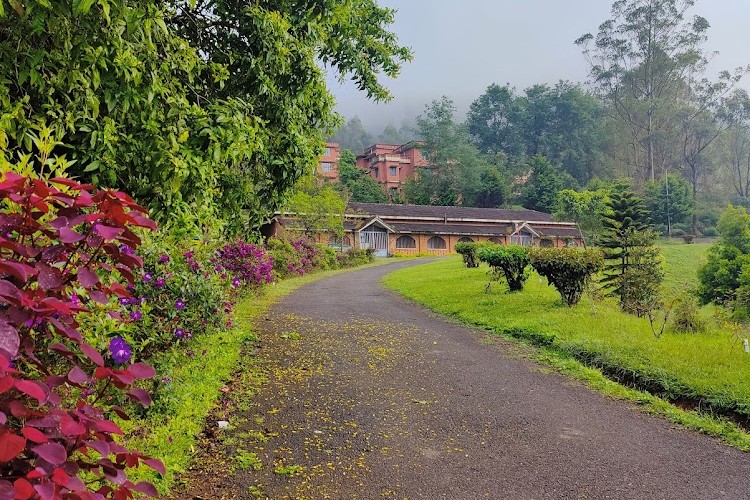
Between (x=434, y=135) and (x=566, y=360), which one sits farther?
(x=434, y=135)

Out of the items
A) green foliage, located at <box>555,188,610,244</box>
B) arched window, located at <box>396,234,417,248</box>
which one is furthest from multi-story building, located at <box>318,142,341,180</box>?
green foliage, located at <box>555,188,610,244</box>

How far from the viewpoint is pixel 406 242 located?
41.4 meters

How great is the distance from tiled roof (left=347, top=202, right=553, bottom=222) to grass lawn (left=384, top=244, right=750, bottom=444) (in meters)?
29.3

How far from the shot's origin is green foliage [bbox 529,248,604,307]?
9.65m

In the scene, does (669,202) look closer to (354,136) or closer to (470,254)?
(470,254)

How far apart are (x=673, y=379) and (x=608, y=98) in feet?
230

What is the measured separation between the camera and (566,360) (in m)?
6.75

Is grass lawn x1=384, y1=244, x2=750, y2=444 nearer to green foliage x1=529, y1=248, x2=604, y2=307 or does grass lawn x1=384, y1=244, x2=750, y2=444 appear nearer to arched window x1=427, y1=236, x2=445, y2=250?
green foliage x1=529, y1=248, x2=604, y2=307

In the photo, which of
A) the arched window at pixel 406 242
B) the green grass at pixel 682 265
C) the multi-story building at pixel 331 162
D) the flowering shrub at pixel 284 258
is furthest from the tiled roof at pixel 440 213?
the flowering shrub at pixel 284 258

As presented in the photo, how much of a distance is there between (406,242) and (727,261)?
25110 mm

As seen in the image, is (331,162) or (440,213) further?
(331,162)

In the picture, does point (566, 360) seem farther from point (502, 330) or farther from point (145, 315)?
point (145, 315)

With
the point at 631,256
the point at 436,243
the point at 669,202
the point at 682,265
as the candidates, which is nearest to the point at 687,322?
the point at 631,256

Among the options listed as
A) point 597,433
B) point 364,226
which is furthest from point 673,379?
Answer: point 364,226
